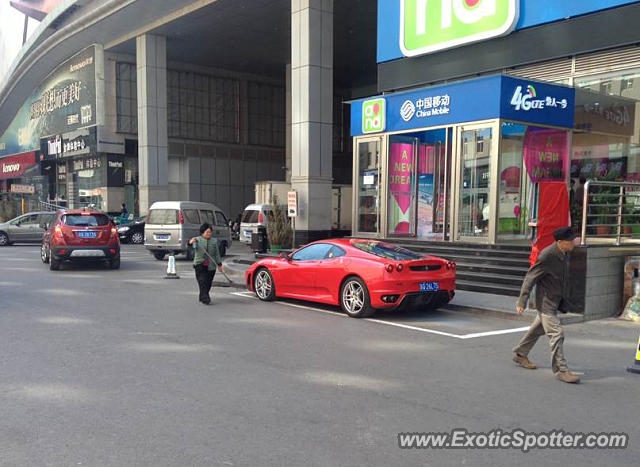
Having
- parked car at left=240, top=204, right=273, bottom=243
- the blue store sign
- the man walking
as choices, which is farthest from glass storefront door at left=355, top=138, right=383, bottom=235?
the man walking

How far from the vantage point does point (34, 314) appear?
9133 mm

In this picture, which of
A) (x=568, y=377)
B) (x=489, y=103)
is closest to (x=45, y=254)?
(x=489, y=103)

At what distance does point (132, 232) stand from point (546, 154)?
62.8 ft

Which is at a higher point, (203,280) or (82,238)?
(82,238)

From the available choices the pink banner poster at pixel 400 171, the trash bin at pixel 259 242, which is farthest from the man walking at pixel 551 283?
the trash bin at pixel 259 242

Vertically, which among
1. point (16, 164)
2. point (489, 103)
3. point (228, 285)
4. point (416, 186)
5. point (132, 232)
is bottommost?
point (228, 285)

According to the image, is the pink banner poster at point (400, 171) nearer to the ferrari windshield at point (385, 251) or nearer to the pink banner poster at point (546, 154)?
the pink banner poster at point (546, 154)

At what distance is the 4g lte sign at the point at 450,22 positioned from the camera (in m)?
15.0

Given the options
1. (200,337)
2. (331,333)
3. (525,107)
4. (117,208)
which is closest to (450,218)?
(525,107)

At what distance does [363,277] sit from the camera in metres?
9.25

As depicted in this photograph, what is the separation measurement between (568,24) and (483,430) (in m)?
12.8

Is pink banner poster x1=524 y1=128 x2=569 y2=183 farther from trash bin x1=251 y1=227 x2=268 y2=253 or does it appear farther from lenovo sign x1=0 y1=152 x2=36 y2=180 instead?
lenovo sign x1=0 y1=152 x2=36 y2=180

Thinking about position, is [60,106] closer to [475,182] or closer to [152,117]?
[152,117]

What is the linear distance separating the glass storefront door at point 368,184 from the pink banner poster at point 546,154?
4520 millimetres
